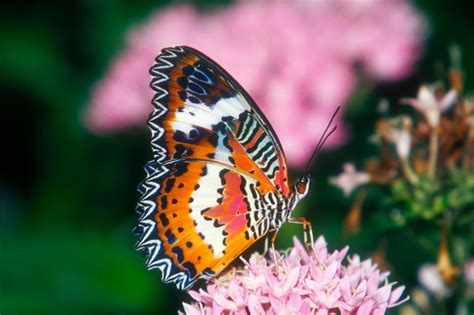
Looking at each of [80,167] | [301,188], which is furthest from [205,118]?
[80,167]

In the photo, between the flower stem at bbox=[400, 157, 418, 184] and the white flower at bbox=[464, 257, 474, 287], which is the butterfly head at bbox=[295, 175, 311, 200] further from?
the white flower at bbox=[464, 257, 474, 287]

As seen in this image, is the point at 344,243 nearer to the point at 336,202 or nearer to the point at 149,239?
the point at 336,202

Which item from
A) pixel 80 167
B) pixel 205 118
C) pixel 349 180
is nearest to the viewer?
pixel 205 118

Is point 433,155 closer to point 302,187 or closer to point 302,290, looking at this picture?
point 302,187

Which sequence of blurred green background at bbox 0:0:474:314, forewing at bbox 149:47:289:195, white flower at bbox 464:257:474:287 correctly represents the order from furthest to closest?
1. blurred green background at bbox 0:0:474:314
2. white flower at bbox 464:257:474:287
3. forewing at bbox 149:47:289:195

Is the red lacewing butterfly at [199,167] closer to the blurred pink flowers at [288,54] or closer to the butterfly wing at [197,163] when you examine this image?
the butterfly wing at [197,163]

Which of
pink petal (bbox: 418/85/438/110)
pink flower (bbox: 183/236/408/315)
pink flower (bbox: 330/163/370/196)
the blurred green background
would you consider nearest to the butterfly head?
pink flower (bbox: 183/236/408/315)

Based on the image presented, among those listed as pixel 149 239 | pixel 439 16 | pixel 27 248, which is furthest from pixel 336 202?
pixel 439 16
